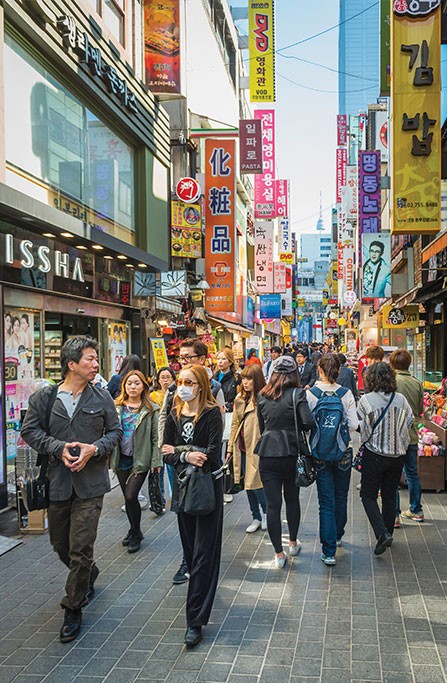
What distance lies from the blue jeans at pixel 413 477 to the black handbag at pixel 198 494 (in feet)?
11.1

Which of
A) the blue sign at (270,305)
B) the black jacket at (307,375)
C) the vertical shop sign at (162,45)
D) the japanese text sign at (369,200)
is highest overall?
the vertical shop sign at (162,45)

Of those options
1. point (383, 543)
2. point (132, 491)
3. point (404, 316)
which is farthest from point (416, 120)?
point (132, 491)

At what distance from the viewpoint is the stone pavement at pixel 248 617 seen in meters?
4.02

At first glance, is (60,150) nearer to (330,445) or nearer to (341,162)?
(330,445)

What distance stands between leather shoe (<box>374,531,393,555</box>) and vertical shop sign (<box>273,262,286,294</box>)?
113ft

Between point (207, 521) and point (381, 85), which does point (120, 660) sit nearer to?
point (207, 521)

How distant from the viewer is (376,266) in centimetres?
2227

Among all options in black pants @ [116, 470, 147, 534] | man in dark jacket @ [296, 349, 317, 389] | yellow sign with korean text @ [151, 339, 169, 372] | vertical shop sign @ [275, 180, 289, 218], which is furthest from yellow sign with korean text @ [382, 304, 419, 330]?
vertical shop sign @ [275, 180, 289, 218]

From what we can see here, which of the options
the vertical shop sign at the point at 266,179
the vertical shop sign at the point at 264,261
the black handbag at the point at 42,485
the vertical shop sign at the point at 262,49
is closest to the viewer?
the black handbag at the point at 42,485

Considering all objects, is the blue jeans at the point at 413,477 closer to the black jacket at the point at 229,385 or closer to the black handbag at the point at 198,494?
the black jacket at the point at 229,385

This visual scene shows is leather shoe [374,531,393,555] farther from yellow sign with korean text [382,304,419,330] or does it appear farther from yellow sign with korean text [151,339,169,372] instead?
yellow sign with korean text [382,304,419,330]

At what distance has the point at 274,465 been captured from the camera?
579 cm

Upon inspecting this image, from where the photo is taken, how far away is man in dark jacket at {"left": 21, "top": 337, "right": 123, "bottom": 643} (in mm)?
4586

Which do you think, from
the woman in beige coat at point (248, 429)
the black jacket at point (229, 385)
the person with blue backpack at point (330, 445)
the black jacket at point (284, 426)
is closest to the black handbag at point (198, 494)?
the black jacket at point (284, 426)
